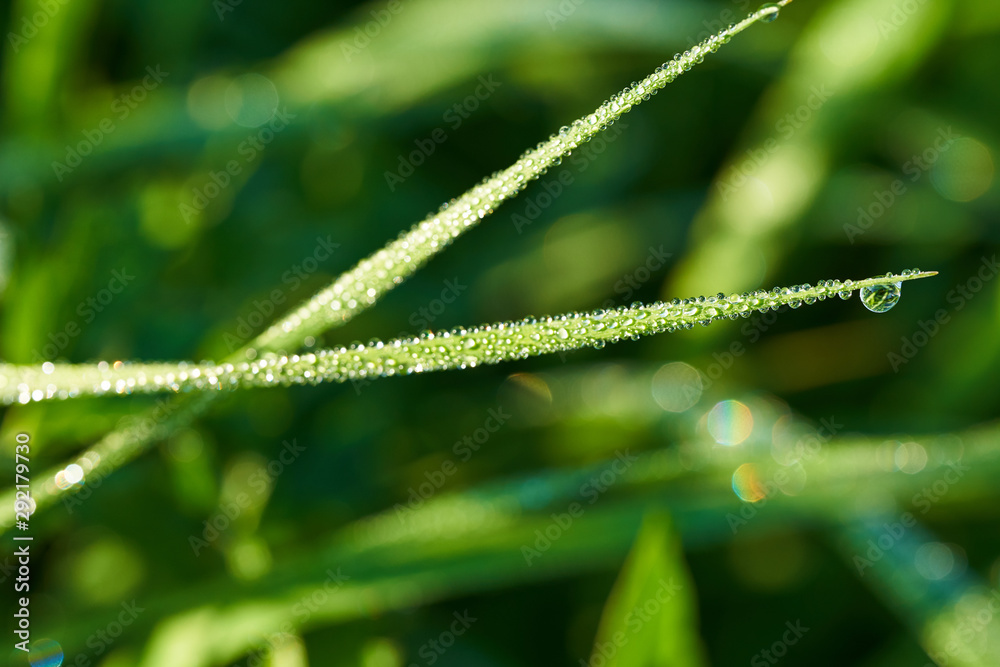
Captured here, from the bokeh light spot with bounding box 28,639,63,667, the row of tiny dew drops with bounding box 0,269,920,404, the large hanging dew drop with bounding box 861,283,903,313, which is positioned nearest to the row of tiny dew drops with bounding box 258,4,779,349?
the row of tiny dew drops with bounding box 0,269,920,404

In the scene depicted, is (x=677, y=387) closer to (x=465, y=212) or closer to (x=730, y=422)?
(x=730, y=422)

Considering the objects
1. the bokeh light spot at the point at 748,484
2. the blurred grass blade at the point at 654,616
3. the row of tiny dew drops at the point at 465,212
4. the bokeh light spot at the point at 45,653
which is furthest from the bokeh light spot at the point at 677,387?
the bokeh light spot at the point at 45,653

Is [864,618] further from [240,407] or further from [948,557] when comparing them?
[240,407]

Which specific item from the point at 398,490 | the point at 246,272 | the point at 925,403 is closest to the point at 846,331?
the point at 925,403

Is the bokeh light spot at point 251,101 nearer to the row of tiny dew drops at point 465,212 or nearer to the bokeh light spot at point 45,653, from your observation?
the row of tiny dew drops at point 465,212

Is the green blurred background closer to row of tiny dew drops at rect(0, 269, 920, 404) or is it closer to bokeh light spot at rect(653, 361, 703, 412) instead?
bokeh light spot at rect(653, 361, 703, 412)

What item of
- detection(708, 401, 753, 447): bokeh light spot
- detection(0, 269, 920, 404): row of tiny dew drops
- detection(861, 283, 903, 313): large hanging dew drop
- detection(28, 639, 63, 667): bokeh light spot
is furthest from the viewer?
detection(708, 401, 753, 447): bokeh light spot

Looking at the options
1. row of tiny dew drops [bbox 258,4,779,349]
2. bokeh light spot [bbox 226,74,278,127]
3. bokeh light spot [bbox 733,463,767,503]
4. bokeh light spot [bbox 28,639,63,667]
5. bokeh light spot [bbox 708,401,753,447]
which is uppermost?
bokeh light spot [bbox 226,74,278,127]

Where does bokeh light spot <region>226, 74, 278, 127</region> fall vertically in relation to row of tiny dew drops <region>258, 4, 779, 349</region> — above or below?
above
